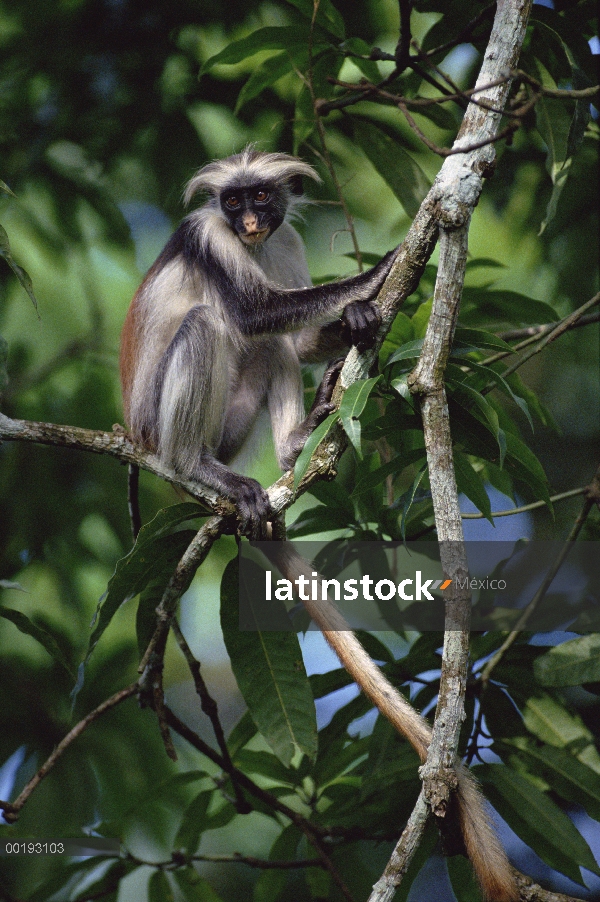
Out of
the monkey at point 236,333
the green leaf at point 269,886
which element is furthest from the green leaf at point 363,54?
the green leaf at point 269,886

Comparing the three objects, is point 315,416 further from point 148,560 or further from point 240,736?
point 240,736

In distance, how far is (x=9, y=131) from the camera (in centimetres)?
548

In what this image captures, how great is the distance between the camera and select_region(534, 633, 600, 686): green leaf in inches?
130

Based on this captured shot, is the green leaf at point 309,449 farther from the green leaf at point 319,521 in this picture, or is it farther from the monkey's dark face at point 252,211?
the monkey's dark face at point 252,211

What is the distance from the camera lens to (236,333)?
4031 mm

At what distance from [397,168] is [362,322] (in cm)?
158

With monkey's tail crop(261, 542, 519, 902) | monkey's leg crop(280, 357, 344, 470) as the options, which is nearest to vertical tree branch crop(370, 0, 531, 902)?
monkey's tail crop(261, 542, 519, 902)

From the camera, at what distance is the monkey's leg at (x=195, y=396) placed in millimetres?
3812

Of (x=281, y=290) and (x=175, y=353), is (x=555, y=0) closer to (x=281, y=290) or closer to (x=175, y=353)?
(x=281, y=290)

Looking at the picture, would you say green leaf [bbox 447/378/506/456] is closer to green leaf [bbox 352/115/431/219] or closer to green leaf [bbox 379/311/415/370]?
green leaf [bbox 379/311/415/370]

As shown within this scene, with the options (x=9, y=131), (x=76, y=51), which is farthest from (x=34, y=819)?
(x=76, y=51)

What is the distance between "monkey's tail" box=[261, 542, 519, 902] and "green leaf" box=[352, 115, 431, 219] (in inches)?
71.8

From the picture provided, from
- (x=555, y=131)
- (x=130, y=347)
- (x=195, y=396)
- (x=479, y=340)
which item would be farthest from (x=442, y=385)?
(x=130, y=347)

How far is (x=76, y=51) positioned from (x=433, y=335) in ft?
14.0
